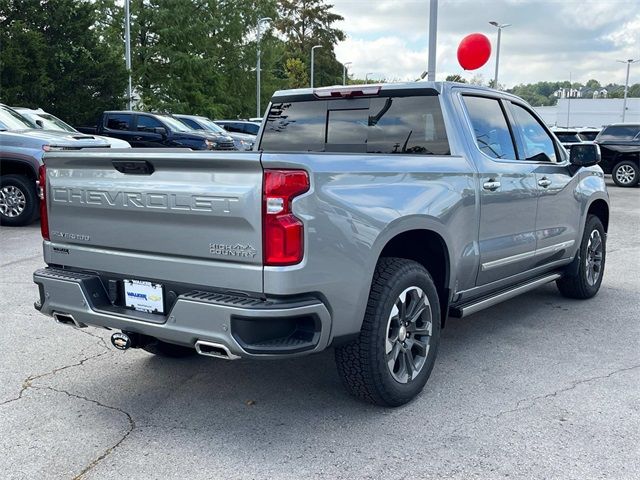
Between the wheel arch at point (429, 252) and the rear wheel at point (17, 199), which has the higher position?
the wheel arch at point (429, 252)

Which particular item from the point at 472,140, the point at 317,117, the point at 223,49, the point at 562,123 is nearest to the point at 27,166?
the point at 317,117

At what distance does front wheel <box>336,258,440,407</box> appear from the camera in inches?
138

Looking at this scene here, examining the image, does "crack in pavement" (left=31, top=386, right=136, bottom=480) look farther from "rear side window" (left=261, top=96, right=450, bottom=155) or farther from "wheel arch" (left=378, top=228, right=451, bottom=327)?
"rear side window" (left=261, top=96, right=450, bottom=155)

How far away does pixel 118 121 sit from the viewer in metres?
18.2

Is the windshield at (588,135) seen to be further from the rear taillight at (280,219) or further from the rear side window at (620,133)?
the rear taillight at (280,219)

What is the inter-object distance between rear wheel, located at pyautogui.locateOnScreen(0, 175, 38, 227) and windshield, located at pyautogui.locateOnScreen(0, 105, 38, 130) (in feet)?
3.20

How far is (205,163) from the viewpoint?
3.16m

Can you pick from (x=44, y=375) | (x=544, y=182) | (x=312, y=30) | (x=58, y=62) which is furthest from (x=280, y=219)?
(x=312, y=30)

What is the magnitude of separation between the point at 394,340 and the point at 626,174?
16.7 m

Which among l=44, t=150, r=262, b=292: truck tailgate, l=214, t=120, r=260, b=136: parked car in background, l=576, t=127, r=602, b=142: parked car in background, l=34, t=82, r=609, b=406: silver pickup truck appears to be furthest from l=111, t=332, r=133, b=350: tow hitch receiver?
l=214, t=120, r=260, b=136: parked car in background

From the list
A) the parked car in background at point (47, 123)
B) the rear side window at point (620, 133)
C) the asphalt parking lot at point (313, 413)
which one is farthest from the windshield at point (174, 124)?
the asphalt parking lot at point (313, 413)

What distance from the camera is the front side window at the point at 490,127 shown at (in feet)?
15.2

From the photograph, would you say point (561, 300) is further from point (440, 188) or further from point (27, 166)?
point (27, 166)

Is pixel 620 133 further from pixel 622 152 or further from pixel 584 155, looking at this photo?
pixel 584 155
